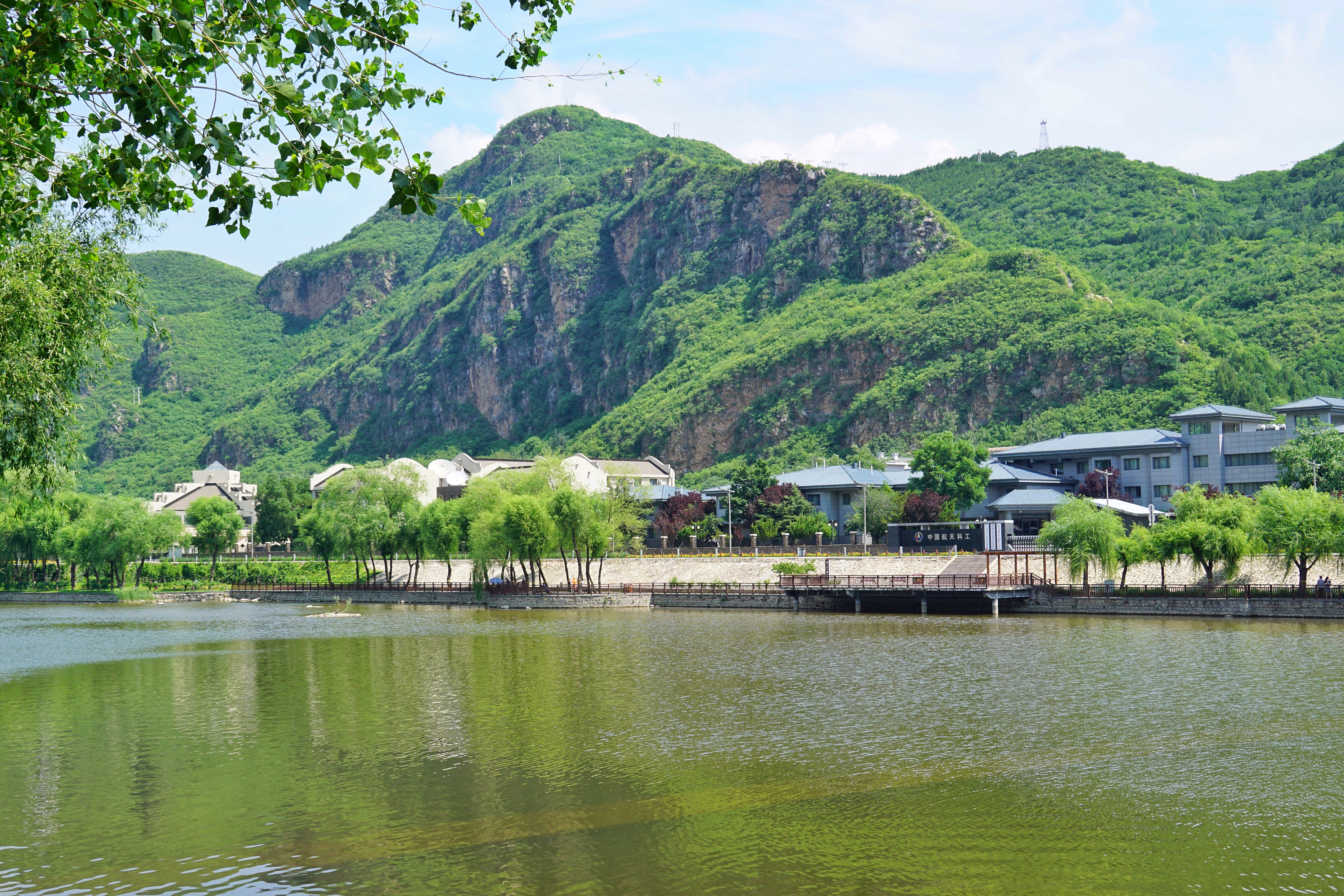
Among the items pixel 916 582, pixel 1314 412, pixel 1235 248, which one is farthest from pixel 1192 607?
pixel 1235 248

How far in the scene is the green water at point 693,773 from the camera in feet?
53.0

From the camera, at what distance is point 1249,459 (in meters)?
85.1

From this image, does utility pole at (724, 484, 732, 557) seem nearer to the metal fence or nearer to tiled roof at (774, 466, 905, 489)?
tiled roof at (774, 466, 905, 489)

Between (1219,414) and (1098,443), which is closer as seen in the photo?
(1219,414)

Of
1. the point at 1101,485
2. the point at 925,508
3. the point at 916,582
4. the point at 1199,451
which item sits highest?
the point at 1199,451

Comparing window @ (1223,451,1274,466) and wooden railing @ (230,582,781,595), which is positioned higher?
window @ (1223,451,1274,466)

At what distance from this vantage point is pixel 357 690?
3472cm

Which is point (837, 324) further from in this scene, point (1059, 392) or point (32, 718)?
point (32, 718)

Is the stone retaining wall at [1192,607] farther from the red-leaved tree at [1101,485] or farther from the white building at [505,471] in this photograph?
the white building at [505,471]

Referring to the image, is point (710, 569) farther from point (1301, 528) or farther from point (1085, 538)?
point (1301, 528)

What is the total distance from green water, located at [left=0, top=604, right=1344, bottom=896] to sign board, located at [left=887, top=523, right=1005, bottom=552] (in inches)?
1075

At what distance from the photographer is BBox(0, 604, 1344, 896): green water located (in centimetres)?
1614

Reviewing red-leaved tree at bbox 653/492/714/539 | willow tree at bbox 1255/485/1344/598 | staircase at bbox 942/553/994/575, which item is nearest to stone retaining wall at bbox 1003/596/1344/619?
willow tree at bbox 1255/485/1344/598

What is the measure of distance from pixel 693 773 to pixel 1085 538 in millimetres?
43397
